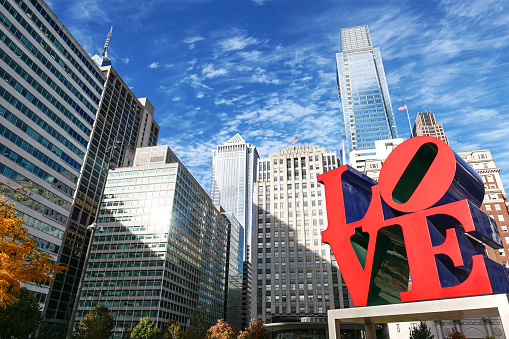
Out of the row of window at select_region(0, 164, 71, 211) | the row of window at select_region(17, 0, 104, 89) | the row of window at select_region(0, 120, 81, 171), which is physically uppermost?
the row of window at select_region(17, 0, 104, 89)

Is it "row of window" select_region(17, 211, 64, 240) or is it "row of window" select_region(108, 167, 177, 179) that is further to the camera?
"row of window" select_region(108, 167, 177, 179)

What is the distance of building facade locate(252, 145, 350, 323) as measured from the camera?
3755 inches

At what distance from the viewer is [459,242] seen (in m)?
18.3

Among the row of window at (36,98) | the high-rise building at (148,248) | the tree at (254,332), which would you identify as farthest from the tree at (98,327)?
the row of window at (36,98)

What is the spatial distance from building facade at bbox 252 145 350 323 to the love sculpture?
7577cm

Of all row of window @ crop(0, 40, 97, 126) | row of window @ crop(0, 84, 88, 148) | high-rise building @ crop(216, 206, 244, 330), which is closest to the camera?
row of window @ crop(0, 84, 88, 148)

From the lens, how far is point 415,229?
65.1 ft


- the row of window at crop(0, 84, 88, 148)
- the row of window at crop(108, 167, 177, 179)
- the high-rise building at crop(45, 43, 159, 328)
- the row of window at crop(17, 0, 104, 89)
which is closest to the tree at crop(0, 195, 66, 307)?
the row of window at crop(0, 84, 88, 148)

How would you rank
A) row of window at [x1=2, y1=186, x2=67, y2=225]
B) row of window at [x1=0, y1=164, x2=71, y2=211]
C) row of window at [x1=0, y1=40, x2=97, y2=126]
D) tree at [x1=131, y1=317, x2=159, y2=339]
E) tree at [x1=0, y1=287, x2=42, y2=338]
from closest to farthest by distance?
tree at [x1=0, y1=287, x2=42, y2=338]
row of window at [x1=0, y1=164, x2=71, y2=211]
row of window at [x1=2, y1=186, x2=67, y2=225]
row of window at [x1=0, y1=40, x2=97, y2=126]
tree at [x1=131, y1=317, x2=159, y2=339]

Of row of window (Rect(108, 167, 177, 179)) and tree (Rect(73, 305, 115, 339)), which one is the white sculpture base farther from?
row of window (Rect(108, 167, 177, 179))

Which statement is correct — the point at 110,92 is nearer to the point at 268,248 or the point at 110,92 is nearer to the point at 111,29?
the point at 111,29

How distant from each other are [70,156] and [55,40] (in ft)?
72.3

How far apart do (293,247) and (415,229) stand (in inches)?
3393

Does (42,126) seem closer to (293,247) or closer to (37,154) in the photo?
(37,154)
